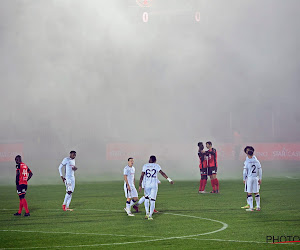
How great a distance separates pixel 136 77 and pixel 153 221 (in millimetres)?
44959

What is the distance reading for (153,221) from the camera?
657 inches

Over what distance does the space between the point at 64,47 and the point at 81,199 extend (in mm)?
38027

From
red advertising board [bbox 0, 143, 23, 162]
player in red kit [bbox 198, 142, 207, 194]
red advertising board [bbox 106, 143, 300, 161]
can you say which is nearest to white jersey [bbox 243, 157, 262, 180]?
player in red kit [bbox 198, 142, 207, 194]

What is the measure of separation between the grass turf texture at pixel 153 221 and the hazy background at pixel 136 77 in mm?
30724

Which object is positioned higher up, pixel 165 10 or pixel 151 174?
pixel 165 10

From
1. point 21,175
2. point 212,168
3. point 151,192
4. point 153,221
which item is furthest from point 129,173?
point 212,168

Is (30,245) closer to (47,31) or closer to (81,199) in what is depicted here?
(81,199)

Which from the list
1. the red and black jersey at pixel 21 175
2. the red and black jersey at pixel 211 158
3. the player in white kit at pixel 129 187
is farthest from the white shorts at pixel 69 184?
the red and black jersey at pixel 211 158

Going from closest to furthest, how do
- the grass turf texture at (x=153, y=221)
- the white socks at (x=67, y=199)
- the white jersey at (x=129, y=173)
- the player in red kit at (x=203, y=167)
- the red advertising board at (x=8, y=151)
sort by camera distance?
1. the grass turf texture at (x=153, y=221)
2. the white jersey at (x=129, y=173)
3. the white socks at (x=67, y=199)
4. the player in red kit at (x=203, y=167)
5. the red advertising board at (x=8, y=151)

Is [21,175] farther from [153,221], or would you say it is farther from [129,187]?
[153,221]

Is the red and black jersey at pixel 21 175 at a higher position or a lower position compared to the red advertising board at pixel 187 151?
lower

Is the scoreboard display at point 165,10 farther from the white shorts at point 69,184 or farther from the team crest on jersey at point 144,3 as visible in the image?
the white shorts at point 69,184

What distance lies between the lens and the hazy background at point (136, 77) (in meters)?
56.5

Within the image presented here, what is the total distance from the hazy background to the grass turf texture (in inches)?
1210
